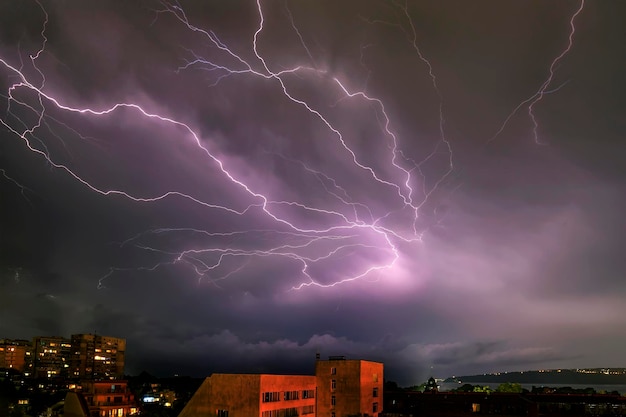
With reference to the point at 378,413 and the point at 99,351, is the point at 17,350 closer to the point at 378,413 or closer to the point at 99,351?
the point at 99,351

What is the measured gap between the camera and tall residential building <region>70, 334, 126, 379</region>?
353 feet

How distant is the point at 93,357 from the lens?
4328 inches

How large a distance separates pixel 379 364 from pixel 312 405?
22.0 feet

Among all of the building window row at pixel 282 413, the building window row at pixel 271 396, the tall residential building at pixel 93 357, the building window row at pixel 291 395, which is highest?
the building window row at pixel 271 396

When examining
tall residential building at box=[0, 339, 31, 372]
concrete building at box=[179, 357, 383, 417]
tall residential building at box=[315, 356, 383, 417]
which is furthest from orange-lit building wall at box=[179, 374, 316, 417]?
tall residential building at box=[0, 339, 31, 372]

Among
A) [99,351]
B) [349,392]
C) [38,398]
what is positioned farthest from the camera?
[99,351]

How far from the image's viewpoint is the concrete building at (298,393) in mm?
29547

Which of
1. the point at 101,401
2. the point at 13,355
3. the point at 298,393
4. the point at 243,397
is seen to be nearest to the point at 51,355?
the point at 13,355

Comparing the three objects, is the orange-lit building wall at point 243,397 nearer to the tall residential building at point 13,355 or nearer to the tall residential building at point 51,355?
the tall residential building at point 51,355

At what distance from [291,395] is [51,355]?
102 metres

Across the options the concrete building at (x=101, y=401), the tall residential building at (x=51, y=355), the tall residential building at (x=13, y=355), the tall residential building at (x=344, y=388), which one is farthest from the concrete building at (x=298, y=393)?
the tall residential building at (x=13, y=355)

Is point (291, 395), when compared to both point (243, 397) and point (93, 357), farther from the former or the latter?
point (93, 357)

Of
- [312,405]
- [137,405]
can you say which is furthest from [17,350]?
[312,405]

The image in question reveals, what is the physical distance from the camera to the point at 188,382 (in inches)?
4510
